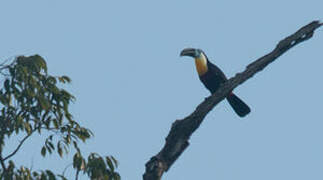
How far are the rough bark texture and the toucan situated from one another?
4540 mm

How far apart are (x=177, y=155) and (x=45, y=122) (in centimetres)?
210

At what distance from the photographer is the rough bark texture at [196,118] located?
877 cm

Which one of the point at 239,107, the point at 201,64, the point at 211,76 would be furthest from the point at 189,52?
the point at 239,107

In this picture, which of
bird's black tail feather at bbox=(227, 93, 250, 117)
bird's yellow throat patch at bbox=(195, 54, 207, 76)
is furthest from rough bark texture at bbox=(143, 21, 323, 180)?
bird's yellow throat patch at bbox=(195, 54, 207, 76)

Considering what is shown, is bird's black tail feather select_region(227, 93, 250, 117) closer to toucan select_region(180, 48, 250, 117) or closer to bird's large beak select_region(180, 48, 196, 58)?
toucan select_region(180, 48, 250, 117)

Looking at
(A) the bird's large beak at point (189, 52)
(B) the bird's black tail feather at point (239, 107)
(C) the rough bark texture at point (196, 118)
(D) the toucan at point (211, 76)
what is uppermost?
(A) the bird's large beak at point (189, 52)

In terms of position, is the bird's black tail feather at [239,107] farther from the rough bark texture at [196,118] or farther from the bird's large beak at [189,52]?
the rough bark texture at [196,118]

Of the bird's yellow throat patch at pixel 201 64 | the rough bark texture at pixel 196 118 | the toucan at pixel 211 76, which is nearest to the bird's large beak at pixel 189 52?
the toucan at pixel 211 76

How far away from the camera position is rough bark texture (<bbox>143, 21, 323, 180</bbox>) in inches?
345

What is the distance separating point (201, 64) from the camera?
14.4 metres

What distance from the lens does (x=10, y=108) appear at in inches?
391

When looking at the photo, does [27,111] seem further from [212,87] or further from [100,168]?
[212,87]

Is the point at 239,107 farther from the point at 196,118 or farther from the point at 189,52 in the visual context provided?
the point at 196,118

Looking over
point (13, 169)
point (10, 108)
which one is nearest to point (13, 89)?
point (10, 108)
